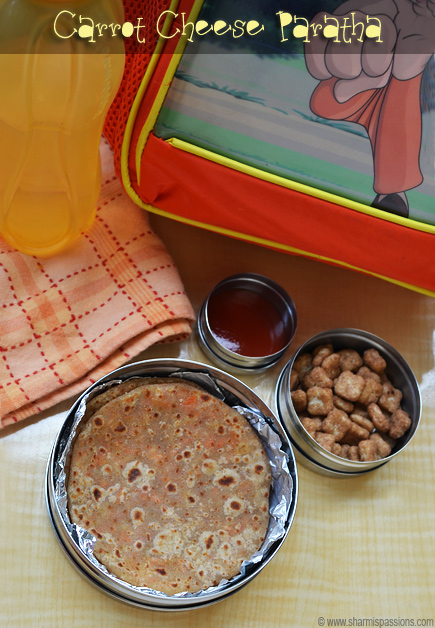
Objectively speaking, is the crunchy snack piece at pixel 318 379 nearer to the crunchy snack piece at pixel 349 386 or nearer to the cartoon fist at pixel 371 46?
the crunchy snack piece at pixel 349 386

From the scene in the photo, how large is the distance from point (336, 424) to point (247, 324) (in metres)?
0.17

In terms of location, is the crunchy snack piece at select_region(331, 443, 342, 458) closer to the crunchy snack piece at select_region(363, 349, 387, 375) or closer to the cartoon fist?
the crunchy snack piece at select_region(363, 349, 387, 375)

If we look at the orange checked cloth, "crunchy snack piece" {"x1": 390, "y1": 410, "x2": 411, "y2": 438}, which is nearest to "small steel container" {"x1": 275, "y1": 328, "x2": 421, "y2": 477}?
"crunchy snack piece" {"x1": 390, "y1": 410, "x2": 411, "y2": 438}

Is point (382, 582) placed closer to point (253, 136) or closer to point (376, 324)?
point (376, 324)

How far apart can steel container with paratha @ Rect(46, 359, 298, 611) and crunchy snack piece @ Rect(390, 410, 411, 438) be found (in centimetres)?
16

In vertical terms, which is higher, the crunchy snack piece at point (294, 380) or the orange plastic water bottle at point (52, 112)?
the orange plastic water bottle at point (52, 112)

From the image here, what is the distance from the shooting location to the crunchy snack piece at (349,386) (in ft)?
2.57

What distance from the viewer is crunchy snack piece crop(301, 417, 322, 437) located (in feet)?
2.51

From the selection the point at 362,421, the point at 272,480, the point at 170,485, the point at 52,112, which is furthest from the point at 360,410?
the point at 52,112

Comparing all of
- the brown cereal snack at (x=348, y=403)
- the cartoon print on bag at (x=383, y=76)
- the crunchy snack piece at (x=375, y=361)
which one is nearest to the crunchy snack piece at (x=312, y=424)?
the brown cereal snack at (x=348, y=403)

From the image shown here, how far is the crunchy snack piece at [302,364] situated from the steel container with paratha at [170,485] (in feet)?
0.31

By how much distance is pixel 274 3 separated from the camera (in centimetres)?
63

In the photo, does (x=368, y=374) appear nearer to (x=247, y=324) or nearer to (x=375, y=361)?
(x=375, y=361)

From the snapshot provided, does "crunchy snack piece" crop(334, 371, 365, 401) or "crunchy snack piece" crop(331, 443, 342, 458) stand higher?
"crunchy snack piece" crop(334, 371, 365, 401)
